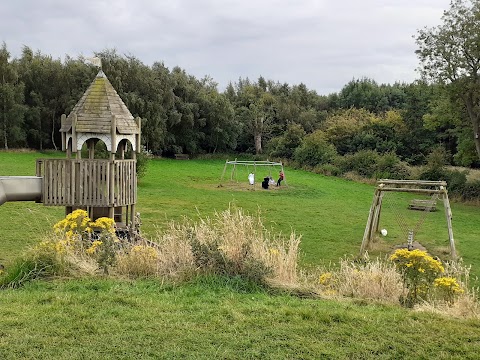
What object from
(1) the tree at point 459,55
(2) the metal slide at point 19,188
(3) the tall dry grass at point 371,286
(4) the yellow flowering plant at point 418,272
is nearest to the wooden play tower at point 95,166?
(2) the metal slide at point 19,188

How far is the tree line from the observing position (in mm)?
40125

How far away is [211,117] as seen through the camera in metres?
51.3

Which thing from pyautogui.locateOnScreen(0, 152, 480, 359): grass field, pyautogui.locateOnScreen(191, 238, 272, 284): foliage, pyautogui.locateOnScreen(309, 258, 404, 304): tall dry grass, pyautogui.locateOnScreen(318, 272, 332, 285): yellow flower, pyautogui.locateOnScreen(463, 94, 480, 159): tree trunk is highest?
pyautogui.locateOnScreen(463, 94, 480, 159): tree trunk

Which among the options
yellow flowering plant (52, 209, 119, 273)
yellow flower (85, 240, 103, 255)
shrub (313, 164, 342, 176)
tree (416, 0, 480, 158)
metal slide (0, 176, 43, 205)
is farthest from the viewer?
shrub (313, 164, 342, 176)

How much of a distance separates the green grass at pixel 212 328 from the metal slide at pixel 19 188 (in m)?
4.32

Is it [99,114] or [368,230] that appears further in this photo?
[368,230]

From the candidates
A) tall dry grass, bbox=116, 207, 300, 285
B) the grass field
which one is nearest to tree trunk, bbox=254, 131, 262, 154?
tall dry grass, bbox=116, 207, 300, 285

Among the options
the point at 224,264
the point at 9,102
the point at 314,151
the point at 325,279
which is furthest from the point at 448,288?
the point at 9,102

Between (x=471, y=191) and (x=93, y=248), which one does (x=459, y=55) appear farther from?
(x=93, y=248)

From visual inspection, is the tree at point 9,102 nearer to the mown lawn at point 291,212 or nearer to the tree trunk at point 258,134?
the mown lawn at point 291,212

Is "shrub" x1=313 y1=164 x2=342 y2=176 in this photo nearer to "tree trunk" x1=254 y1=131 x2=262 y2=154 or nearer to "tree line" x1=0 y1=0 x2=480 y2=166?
"tree line" x1=0 y1=0 x2=480 y2=166

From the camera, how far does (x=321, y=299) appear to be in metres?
6.01

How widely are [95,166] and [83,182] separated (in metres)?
0.47

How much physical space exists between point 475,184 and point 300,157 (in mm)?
17737
